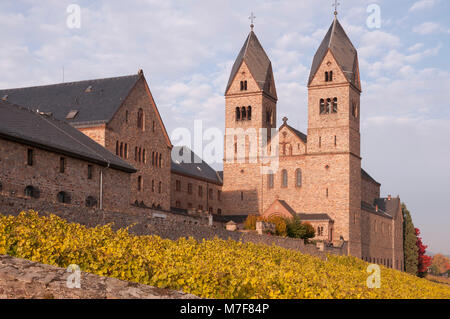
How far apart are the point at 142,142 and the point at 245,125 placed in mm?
26983

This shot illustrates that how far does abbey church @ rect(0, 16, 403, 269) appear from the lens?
52.3m

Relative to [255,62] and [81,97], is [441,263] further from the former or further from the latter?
[81,97]

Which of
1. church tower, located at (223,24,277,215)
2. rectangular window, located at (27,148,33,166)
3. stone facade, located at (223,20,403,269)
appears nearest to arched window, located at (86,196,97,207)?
rectangular window, located at (27,148,33,166)

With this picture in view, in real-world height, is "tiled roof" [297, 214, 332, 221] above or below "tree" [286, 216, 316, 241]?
above

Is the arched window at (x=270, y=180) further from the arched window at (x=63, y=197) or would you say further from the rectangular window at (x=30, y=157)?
the rectangular window at (x=30, y=157)

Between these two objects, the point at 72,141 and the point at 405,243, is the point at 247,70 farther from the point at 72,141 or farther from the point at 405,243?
the point at 72,141

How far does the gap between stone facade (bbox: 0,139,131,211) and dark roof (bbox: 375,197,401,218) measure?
59.6m

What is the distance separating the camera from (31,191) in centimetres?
3028

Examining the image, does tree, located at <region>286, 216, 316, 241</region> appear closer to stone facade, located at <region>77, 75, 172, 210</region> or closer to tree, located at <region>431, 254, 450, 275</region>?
stone facade, located at <region>77, 75, 172, 210</region>

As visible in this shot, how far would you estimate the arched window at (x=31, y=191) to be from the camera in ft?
98.5

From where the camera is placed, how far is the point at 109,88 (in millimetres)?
53281

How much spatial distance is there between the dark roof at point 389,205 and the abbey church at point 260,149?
0.55ft

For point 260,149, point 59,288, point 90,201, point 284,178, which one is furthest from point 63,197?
point 260,149
